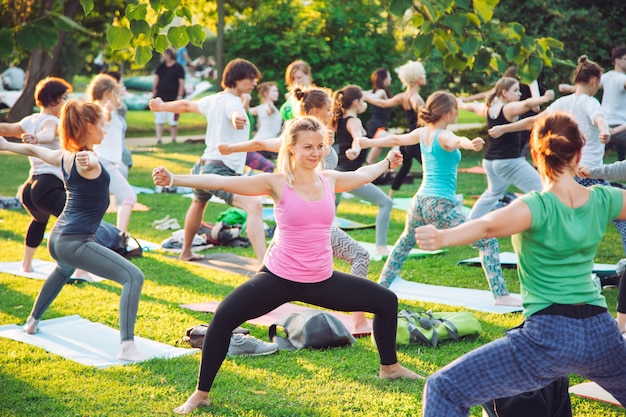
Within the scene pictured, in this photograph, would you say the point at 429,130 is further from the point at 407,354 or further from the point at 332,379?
the point at 332,379

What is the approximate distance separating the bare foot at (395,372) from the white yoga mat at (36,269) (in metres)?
3.85

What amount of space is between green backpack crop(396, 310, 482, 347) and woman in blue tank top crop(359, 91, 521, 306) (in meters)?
0.86

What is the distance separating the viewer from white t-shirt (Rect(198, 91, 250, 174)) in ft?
27.0

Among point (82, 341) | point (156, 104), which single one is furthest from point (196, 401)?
point (156, 104)

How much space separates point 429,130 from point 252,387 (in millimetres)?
2967

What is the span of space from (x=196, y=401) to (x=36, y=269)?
439cm

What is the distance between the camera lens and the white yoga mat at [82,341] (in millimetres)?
5645

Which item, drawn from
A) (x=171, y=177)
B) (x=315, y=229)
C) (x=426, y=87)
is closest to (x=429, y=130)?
(x=315, y=229)

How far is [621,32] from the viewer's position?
18.7m

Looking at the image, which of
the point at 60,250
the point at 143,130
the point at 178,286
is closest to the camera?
the point at 60,250

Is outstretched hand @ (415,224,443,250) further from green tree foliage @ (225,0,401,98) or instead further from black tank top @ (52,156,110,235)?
green tree foliage @ (225,0,401,98)

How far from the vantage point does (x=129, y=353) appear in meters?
5.52

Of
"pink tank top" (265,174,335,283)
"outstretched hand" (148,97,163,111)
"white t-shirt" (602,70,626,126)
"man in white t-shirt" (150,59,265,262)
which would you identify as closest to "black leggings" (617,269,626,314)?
"pink tank top" (265,174,335,283)

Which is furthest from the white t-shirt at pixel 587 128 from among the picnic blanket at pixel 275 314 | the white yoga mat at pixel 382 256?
the picnic blanket at pixel 275 314
